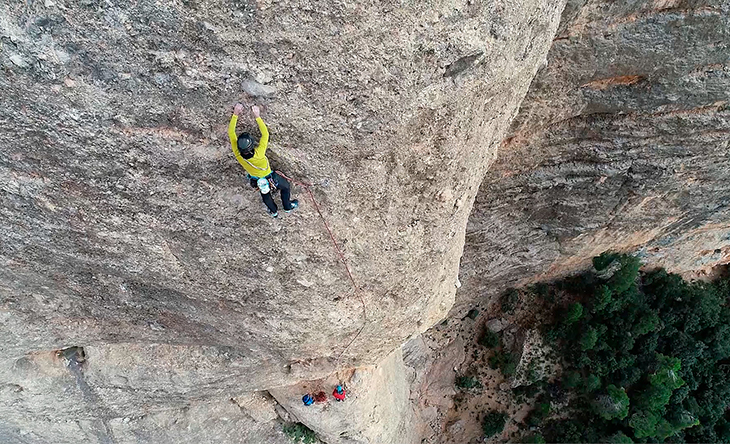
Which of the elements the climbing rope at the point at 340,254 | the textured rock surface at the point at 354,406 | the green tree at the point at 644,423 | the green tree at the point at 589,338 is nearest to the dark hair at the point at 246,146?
the climbing rope at the point at 340,254

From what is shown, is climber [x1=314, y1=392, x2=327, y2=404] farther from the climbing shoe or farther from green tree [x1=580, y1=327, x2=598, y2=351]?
green tree [x1=580, y1=327, x2=598, y2=351]

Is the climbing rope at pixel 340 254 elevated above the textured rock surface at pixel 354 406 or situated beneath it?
elevated above

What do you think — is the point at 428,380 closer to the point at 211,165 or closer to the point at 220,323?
the point at 220,323

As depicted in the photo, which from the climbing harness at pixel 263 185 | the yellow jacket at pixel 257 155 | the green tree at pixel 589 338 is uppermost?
the yellow jacket at pixel 257 155

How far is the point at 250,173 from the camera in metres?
4.04

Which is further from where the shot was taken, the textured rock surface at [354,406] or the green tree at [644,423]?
the green tree at [644,423]

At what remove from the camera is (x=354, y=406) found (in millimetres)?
8039

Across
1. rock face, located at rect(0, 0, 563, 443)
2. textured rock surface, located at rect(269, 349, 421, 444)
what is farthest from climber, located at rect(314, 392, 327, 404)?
rock face, located at rect(0, 0, 563, 443)

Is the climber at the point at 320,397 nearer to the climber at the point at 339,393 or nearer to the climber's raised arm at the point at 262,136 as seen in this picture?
the climber at the point at 339,393

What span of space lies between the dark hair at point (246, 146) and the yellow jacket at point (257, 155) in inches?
1.4

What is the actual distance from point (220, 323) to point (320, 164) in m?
2.75

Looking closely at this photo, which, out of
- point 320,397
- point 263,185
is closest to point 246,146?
point 263,185

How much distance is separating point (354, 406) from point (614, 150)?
6.21 metres

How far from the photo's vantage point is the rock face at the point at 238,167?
3.52 meters
